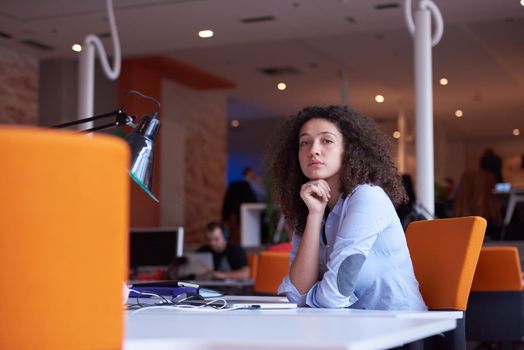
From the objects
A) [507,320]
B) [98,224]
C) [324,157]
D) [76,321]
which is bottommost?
[507,320]

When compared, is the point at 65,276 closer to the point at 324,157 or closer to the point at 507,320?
the point at 324,157

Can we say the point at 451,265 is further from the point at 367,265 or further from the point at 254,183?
the point at 254,183

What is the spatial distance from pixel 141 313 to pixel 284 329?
59cm

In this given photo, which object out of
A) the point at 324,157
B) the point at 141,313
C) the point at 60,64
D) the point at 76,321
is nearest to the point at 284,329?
the point at 76,321

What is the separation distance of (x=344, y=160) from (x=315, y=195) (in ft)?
0.60

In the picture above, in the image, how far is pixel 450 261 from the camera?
92.5 inches

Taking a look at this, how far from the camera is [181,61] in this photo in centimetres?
1162

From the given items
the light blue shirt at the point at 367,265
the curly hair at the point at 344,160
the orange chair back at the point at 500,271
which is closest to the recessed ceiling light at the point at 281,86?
the orange chair back at the point at 500,271

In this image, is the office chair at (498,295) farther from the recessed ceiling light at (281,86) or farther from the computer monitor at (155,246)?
the recessed ceiling light at (281,86)

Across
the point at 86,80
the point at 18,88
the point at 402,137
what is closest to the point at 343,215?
the point at 86,80

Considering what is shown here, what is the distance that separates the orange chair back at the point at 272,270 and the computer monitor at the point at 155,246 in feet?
6.70

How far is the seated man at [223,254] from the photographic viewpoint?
696 centimetres

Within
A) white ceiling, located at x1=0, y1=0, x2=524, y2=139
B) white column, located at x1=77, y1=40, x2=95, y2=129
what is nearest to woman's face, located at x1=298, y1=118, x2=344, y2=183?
white ceiling, located at x1=0, y1=0, x2=524, y2=139

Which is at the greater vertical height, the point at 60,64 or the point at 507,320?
the point at 60,64
